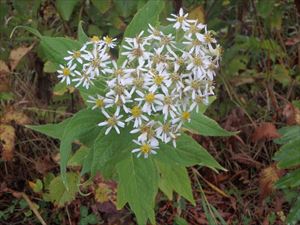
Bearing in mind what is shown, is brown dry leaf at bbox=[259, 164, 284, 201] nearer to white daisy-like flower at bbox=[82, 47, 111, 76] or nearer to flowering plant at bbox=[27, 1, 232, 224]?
flowering plant at bbox=[27, 1, 232, 224]

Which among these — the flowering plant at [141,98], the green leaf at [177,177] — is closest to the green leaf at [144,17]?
the flowering plant at [141,98]

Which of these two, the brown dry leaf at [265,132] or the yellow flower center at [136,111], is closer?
the yellow flower center at [136,111]

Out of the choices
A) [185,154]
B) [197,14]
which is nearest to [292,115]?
[197,14]

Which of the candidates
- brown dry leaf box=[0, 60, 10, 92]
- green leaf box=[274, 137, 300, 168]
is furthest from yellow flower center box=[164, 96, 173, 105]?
brown dry leaf box=[0, 60, 10, 92]

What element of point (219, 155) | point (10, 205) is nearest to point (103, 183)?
point (10, 205)

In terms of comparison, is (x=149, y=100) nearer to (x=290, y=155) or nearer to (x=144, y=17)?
(x=144, y=17)

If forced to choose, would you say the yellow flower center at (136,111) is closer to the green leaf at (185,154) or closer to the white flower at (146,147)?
the white flower at (146,147)
